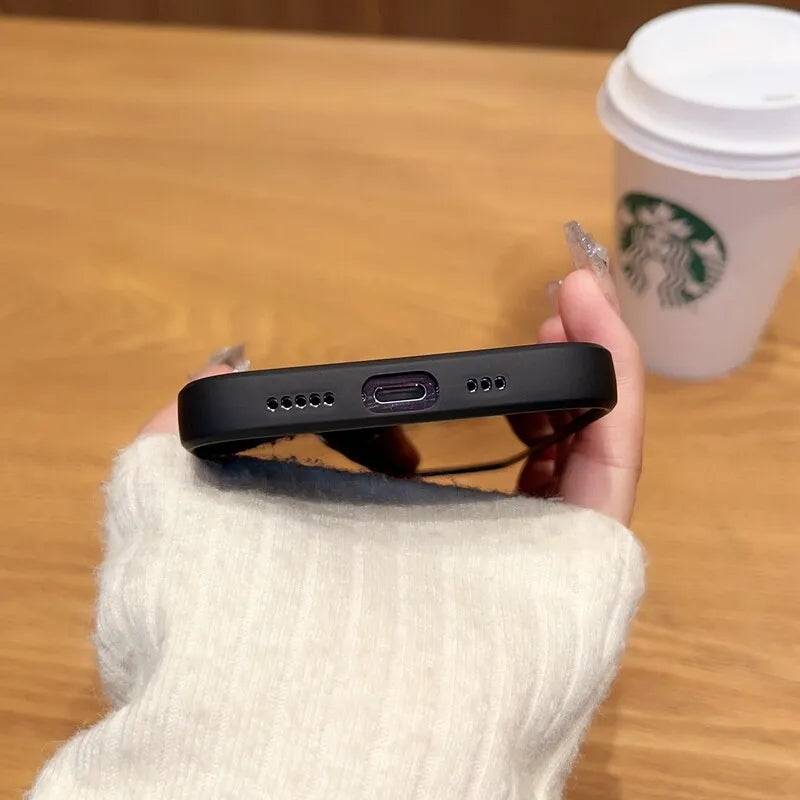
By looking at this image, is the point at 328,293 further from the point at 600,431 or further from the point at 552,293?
the point at 600,431

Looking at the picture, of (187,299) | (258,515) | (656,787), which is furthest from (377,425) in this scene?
(187,299)

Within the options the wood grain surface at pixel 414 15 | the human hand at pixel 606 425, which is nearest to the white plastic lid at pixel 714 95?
the human hand at pixel 606 425

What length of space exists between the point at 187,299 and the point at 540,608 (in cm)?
35

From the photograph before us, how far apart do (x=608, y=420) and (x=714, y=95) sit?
0.17 metres

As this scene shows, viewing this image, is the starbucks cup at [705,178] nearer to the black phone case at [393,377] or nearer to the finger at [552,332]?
the finger at [552,332]

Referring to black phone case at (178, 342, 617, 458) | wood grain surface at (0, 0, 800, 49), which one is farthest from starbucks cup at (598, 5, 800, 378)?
wood grain surface at (0, 0, 800, 49)

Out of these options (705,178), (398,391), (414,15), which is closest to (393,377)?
(398,391)

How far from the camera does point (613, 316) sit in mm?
342

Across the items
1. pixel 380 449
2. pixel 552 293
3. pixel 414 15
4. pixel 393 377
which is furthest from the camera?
pixel 414 15

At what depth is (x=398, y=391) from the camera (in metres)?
0.25

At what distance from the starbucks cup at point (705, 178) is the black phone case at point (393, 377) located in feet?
0.68

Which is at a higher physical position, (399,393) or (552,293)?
(399,393)

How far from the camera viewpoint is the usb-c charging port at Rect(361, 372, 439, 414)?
0.83 ft

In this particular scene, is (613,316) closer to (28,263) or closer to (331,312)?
(331,312)
